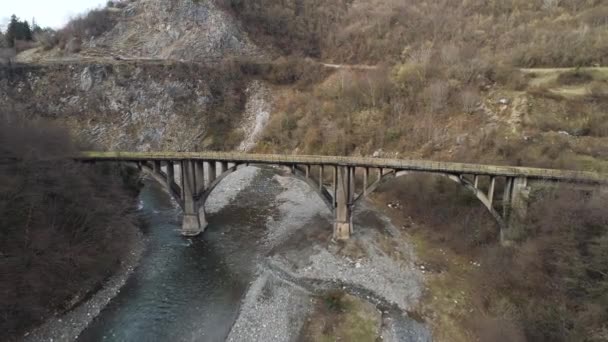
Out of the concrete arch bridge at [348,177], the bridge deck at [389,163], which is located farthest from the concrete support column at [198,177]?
the bridge deck at [389,163]

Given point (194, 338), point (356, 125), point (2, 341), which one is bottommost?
point (194, 338)

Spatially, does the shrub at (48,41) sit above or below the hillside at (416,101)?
above

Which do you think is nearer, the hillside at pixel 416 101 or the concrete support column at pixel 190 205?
the hillside at pixel 416 101

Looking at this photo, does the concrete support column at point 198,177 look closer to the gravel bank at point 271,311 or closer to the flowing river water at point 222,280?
the flowing river water at point 222,280

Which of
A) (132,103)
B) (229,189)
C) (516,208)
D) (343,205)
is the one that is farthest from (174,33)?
(516,208)

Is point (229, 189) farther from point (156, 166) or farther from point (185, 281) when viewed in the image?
point (185, 281)

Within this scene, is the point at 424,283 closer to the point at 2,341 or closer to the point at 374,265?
the point at 374,265

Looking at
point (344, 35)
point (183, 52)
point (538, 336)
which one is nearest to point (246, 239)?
point (538, 336)
